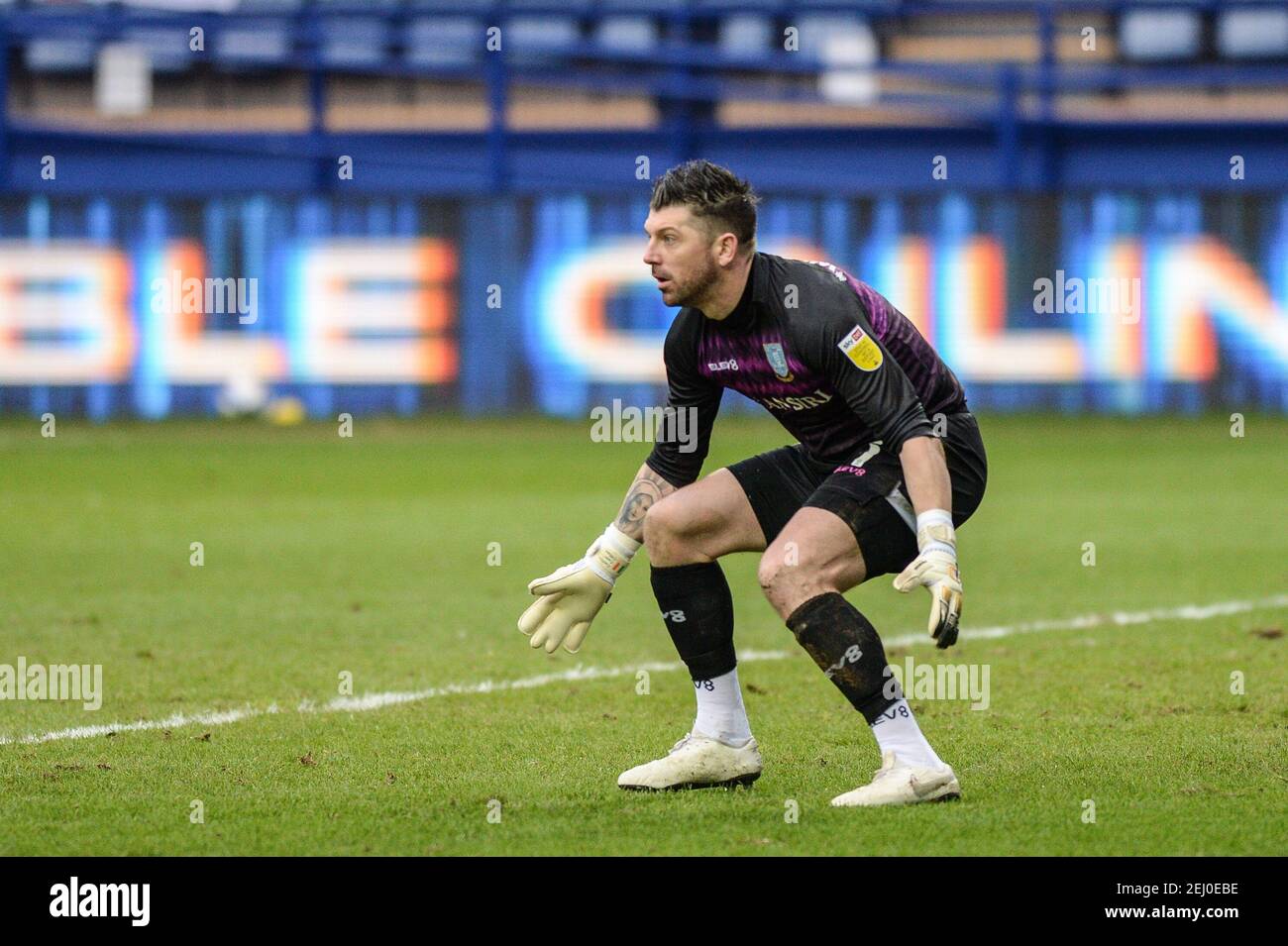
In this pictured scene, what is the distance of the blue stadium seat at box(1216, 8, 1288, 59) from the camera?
33.4 metres

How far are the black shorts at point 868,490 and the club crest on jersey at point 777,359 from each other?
346mm

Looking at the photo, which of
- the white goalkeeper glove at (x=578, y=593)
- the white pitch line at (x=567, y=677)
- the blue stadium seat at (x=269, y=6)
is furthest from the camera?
the blue stadium seat at (x=269, y=6)

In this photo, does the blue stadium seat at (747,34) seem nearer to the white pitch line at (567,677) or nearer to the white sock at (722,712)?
the white pitch line at (567,677)

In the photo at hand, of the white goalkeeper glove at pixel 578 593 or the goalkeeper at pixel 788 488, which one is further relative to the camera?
the white goalkeeper glove at pixel 578 593

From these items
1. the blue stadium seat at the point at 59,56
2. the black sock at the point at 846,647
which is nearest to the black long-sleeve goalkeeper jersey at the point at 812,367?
the black sock at the point at 846,647

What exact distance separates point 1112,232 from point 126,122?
18726mm

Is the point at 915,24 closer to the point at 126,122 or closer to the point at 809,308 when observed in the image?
the point at 126,122

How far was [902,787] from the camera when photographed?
18.2 feet

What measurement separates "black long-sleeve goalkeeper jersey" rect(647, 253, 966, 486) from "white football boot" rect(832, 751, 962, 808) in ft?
2.92

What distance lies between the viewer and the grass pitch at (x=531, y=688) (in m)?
5.41

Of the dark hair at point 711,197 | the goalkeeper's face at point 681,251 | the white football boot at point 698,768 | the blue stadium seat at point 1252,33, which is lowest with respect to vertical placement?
the white football boot at point 698,768

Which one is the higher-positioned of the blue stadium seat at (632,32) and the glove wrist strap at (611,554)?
the blue stadium seat at (632,32)

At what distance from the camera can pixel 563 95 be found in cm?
3447

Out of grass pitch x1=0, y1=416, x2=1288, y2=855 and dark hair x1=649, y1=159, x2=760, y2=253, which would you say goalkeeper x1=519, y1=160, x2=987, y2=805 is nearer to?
dark hair x1=649, y1=159, x2=760, y2=253
